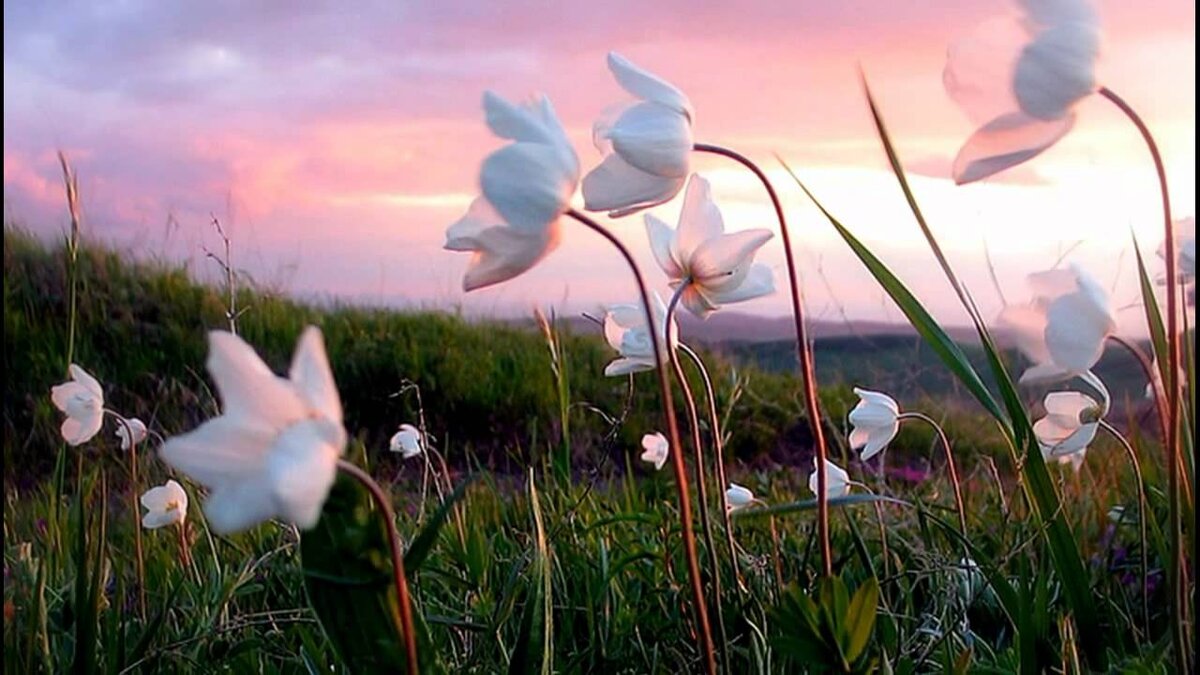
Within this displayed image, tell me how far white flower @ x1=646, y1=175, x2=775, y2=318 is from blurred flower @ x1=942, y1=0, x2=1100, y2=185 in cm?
28

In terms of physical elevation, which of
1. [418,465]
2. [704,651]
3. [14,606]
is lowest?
[418,465]

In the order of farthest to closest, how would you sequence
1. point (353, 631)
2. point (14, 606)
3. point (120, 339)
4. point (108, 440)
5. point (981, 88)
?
point (120, 339), point (108, 440), point (14, 606), point (981, 88), point (353, 631)

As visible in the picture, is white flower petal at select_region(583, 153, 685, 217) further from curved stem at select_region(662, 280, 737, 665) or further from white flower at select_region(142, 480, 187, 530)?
white flower at select_region(142, 480, 187, 530)

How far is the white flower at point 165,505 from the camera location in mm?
1766

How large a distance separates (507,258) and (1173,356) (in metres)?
0.42

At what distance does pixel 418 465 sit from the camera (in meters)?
4.09

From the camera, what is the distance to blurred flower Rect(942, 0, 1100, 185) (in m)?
0.81

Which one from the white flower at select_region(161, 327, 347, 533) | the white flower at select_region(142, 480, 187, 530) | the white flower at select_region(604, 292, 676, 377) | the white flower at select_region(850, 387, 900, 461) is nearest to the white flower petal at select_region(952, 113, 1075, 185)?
the white flower at select_region(604, 292, 676, 377)

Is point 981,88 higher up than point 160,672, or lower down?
higher up

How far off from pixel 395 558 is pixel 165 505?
4.07 feet

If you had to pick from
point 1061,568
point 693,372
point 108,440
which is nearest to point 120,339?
point 108,440

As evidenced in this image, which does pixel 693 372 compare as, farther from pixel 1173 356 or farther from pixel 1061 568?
pixel 1173 356

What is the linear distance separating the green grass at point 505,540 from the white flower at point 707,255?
25cm

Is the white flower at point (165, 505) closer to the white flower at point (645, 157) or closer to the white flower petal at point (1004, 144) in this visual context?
the white flower at point (645, 157)
